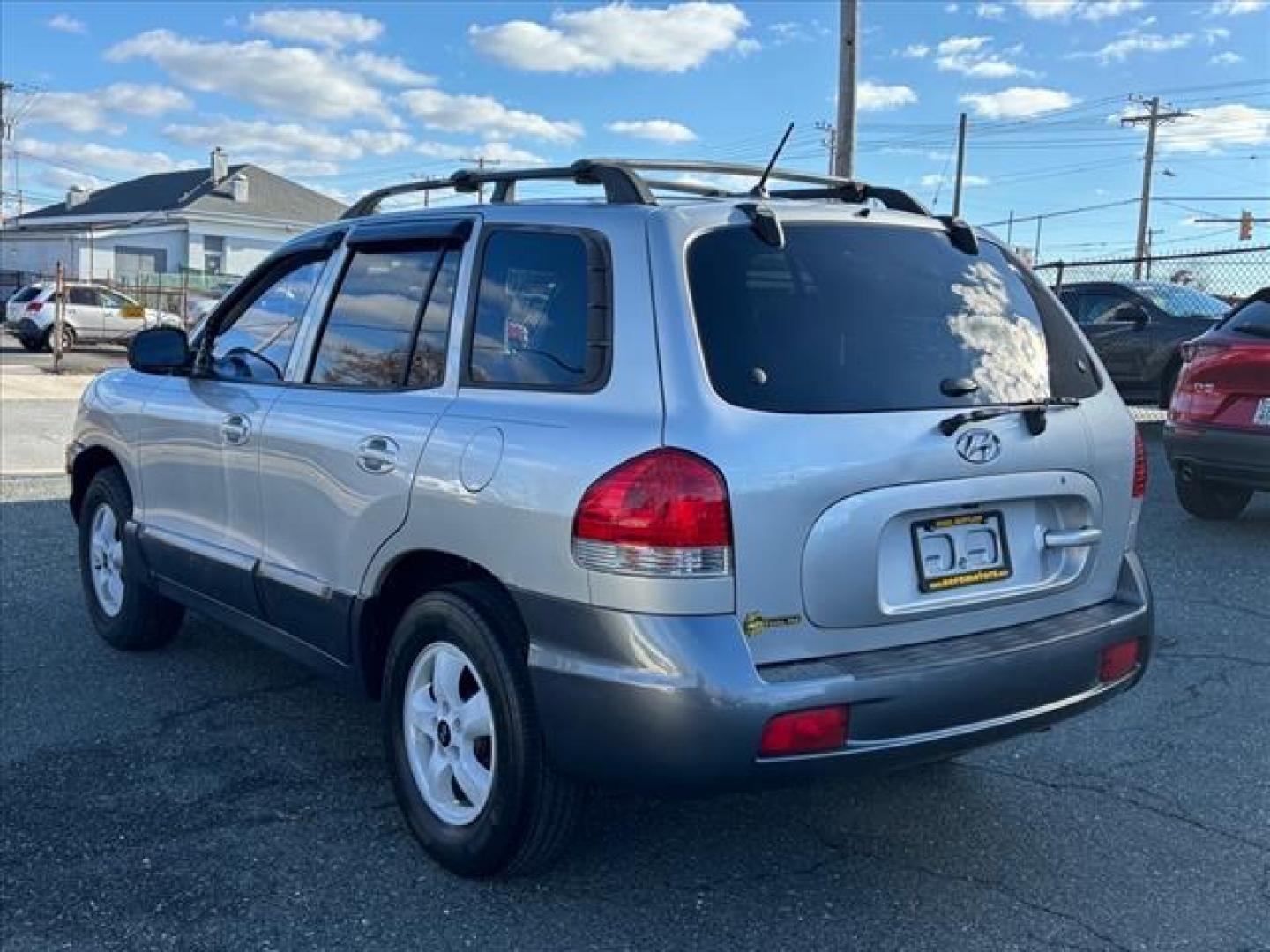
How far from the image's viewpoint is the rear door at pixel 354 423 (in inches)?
132

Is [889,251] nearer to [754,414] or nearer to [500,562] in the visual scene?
[754,414]

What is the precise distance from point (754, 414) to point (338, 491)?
140 cm

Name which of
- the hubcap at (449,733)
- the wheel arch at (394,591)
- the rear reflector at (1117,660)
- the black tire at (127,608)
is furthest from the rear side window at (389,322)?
the rear reflector at (1117,660)

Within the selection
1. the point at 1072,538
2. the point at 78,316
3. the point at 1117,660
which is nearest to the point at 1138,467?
the point at 1072,538

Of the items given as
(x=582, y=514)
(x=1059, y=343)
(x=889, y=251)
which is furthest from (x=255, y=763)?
(x=1059, y=343)

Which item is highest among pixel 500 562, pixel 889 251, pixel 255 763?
pixel 889 251

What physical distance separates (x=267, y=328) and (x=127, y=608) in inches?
60.6

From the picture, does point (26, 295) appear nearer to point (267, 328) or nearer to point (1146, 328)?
point (1146, 328)

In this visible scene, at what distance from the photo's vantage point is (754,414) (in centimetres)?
275

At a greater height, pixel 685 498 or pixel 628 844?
pixel 685 498

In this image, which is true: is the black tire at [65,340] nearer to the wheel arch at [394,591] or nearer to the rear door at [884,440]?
the wheel arch at [394,591]

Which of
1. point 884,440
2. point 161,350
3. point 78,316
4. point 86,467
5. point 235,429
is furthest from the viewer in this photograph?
point 78,316

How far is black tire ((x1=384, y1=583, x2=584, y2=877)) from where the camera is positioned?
2938 millimetres

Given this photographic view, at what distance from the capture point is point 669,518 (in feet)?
8.68
